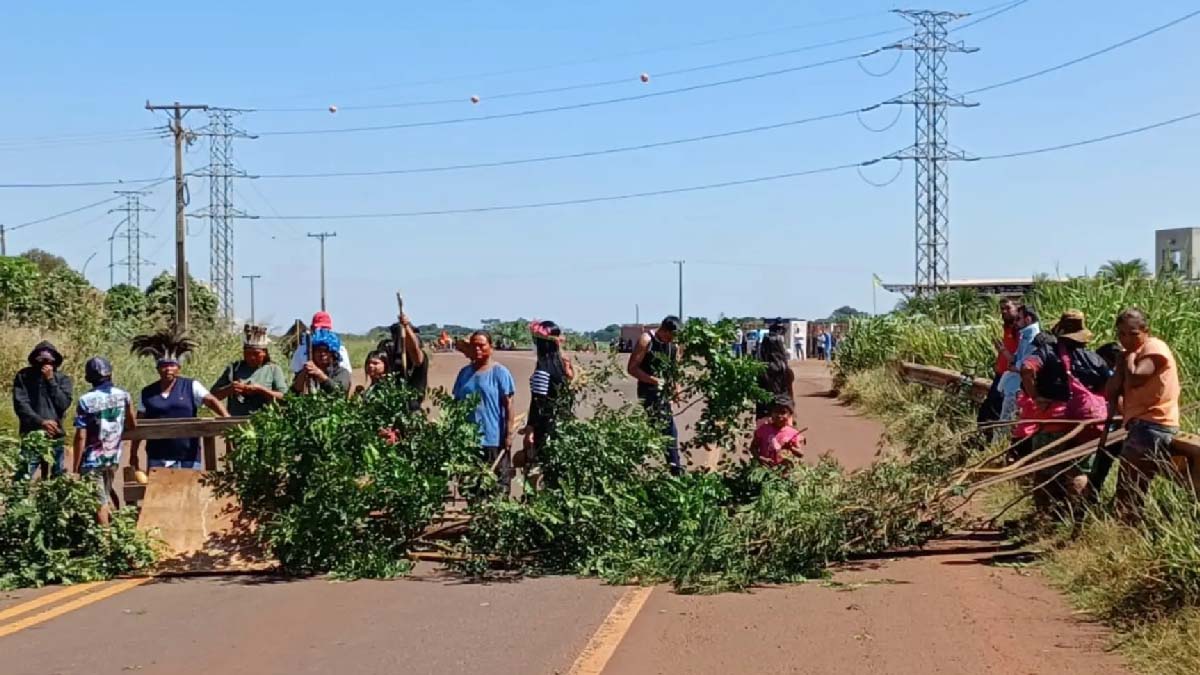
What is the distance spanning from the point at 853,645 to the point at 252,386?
5.80m

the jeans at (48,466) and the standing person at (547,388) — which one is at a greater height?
the standing person at (547,388)

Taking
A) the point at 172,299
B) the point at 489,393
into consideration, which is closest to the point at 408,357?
the point at 489,393

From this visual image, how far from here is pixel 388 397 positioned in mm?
10062

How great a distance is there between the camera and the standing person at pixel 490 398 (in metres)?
10.7

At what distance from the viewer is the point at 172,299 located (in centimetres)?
4959

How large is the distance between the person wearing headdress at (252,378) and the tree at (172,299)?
1288 inches

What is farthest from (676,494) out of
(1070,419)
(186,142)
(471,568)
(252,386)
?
(186,142)

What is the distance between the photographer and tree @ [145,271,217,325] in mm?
45938

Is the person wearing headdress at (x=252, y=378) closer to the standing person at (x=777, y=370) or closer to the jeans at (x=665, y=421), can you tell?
the jeans at (x=665, y=421)

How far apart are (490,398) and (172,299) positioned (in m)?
41.4

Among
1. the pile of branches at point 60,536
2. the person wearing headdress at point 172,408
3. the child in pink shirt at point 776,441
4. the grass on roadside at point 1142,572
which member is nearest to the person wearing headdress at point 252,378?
the person wearing headdress at point 172,408

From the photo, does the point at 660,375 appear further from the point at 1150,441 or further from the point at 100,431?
the point at 100,431

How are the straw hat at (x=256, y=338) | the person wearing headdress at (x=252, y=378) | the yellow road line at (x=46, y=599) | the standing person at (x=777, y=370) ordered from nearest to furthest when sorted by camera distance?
the yellow road line at (x=46, y=599) < the person wearing headdress at (x=252, y=378) < the straw hat at (x=256, y=338) < the standing person at (x=777, y=370)

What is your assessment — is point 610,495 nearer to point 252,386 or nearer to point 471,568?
point 471,568
